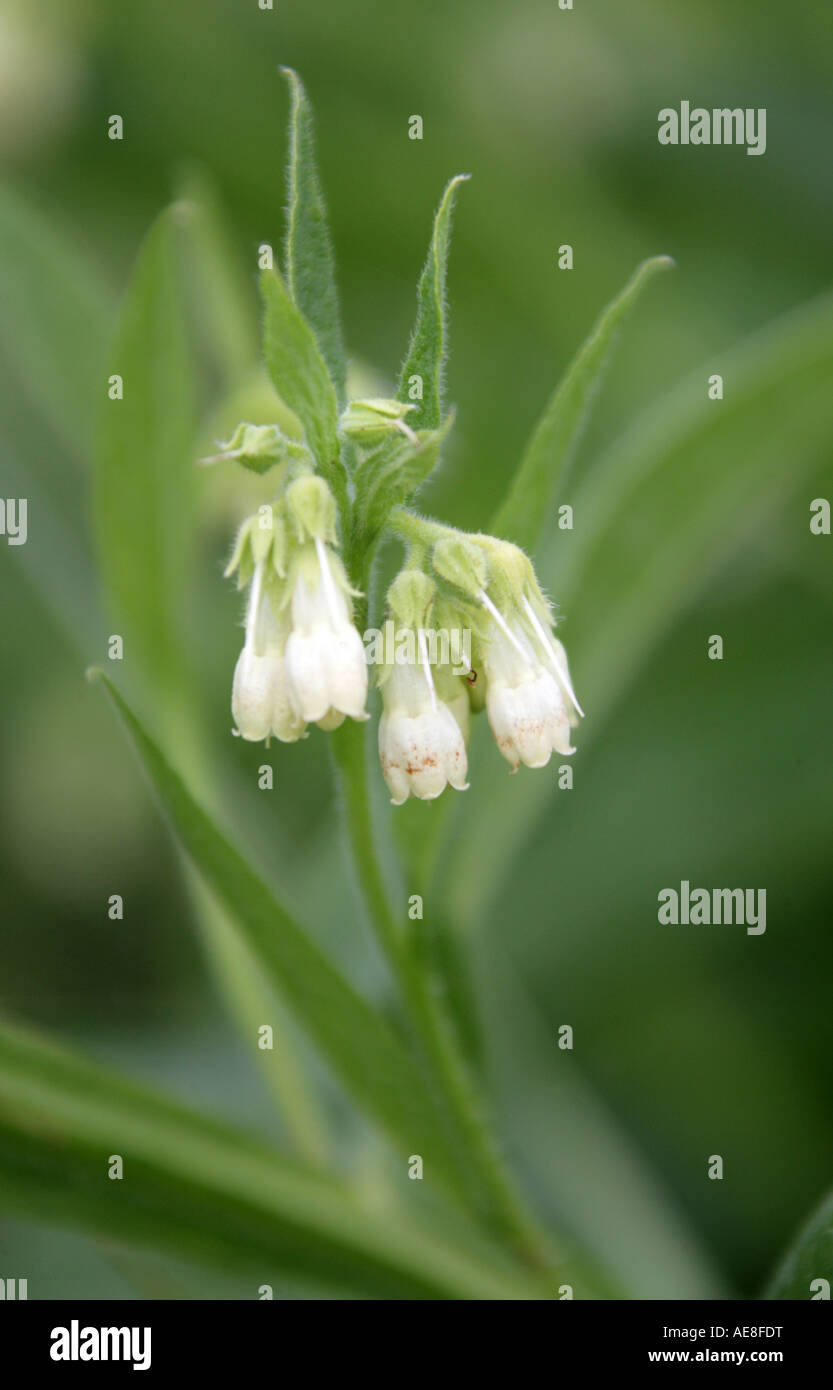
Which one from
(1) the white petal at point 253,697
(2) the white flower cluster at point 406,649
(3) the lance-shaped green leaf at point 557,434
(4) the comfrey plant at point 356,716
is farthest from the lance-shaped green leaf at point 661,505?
(1) the white petal at point 253,697

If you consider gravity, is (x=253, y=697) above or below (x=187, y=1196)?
above

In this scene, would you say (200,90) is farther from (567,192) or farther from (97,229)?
(567,192)

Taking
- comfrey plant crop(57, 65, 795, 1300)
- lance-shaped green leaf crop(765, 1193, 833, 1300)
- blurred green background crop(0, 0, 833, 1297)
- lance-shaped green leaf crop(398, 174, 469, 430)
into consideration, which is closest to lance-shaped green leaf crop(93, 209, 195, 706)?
comfrey plant crop(57, 65, 795, 1300)

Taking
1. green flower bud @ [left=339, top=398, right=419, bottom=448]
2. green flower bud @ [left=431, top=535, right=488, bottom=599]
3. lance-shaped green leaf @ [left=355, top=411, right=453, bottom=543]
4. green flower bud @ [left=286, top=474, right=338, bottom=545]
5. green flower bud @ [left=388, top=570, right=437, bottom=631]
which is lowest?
green flower bud @ [left=388, top=570, right=437, bottom=631]

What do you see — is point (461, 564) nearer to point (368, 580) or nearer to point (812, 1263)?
point (368, 580)

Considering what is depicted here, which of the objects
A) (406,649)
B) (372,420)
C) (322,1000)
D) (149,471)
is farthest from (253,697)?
(149,471)

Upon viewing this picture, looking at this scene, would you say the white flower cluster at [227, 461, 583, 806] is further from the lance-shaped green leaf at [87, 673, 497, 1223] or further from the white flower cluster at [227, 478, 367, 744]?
the lance-shaped green leaf at [87, 673, 497, 1223]
